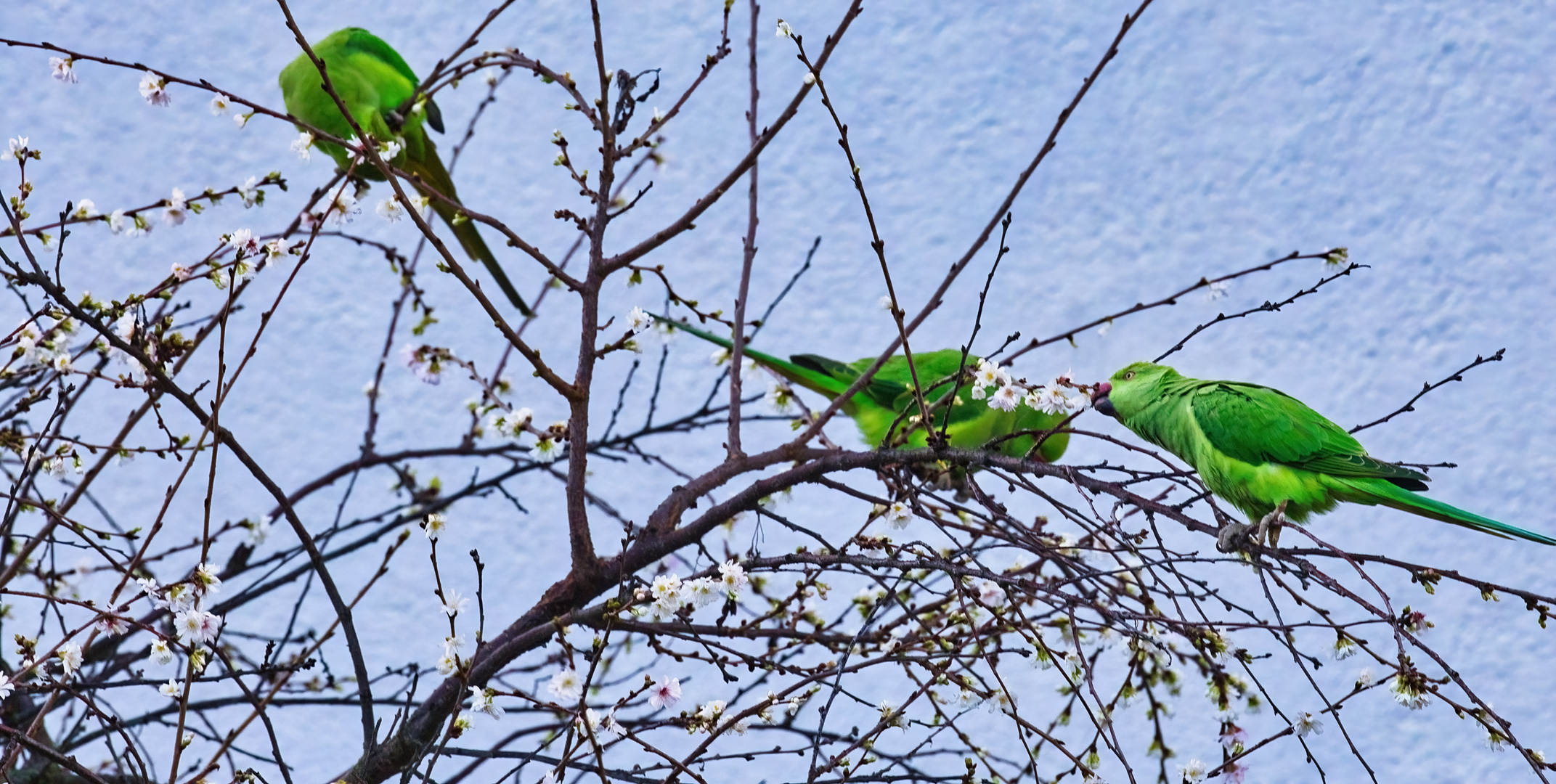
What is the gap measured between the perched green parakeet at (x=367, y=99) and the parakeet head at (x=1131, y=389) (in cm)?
68

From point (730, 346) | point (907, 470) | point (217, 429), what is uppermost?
point (730, 346)

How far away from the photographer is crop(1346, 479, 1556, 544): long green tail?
0.99m

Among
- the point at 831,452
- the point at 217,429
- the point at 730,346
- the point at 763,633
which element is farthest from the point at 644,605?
the point at 730,346

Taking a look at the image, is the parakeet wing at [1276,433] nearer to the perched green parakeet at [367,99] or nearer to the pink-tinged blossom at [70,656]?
the perched green parakeet at [367,99]

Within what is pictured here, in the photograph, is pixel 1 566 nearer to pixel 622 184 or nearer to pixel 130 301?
pixel 130 301

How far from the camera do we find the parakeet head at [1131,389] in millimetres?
1406

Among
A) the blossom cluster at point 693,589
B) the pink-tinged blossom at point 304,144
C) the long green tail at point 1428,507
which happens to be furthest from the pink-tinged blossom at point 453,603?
the long green tail at point 1428,507

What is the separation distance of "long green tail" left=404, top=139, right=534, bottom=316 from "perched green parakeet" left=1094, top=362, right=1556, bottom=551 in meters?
0.71

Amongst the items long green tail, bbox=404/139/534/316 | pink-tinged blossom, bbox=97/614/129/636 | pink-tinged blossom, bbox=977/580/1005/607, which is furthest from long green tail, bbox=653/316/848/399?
pink-tinged blossom, bbox=97/614/129/636

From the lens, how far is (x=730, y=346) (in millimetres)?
1578

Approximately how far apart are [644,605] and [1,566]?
28.2 inches

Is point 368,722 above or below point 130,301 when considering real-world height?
below

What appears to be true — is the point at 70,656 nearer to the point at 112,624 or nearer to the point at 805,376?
the point at 112,624

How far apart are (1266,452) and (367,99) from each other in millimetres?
1106
